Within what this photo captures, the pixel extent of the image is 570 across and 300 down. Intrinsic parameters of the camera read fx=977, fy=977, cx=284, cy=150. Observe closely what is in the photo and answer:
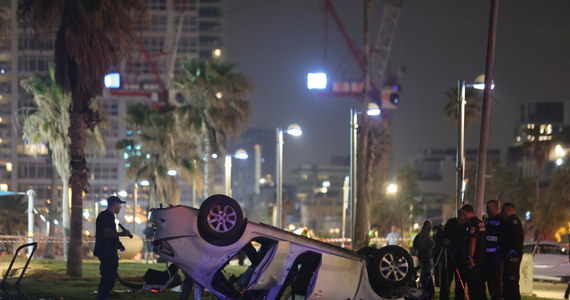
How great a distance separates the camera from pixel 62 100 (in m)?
40.0

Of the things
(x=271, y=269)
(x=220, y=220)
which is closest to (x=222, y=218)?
(x=220, y=220)

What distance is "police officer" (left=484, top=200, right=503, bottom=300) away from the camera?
614 inches

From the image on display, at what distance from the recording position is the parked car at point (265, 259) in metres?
12.3

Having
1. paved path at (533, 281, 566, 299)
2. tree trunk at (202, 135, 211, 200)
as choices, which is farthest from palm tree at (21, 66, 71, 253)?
paved path at (533, 281, 566, 299)

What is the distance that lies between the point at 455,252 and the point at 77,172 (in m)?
10.8

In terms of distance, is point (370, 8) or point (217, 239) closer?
point (217, 239)

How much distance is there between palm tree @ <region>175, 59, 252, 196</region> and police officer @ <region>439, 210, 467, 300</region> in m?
34.6

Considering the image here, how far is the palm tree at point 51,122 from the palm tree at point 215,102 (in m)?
9.15

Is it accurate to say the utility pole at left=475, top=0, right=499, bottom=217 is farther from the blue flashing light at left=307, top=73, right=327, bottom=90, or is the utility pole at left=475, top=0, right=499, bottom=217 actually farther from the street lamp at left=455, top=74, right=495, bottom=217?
the blue flashing light at left=307, top=73, right=327, bottom=90

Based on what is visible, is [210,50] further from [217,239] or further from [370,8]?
[217,239]

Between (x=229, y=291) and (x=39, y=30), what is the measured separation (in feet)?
39.2

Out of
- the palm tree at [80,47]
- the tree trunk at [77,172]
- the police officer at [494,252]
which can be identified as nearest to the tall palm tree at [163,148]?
the tree trunk at [77,172]

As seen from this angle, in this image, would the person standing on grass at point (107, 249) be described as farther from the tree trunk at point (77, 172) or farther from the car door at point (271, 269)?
the tree trunk at point (77, 172)

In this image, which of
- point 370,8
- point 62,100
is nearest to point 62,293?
point 370,8
